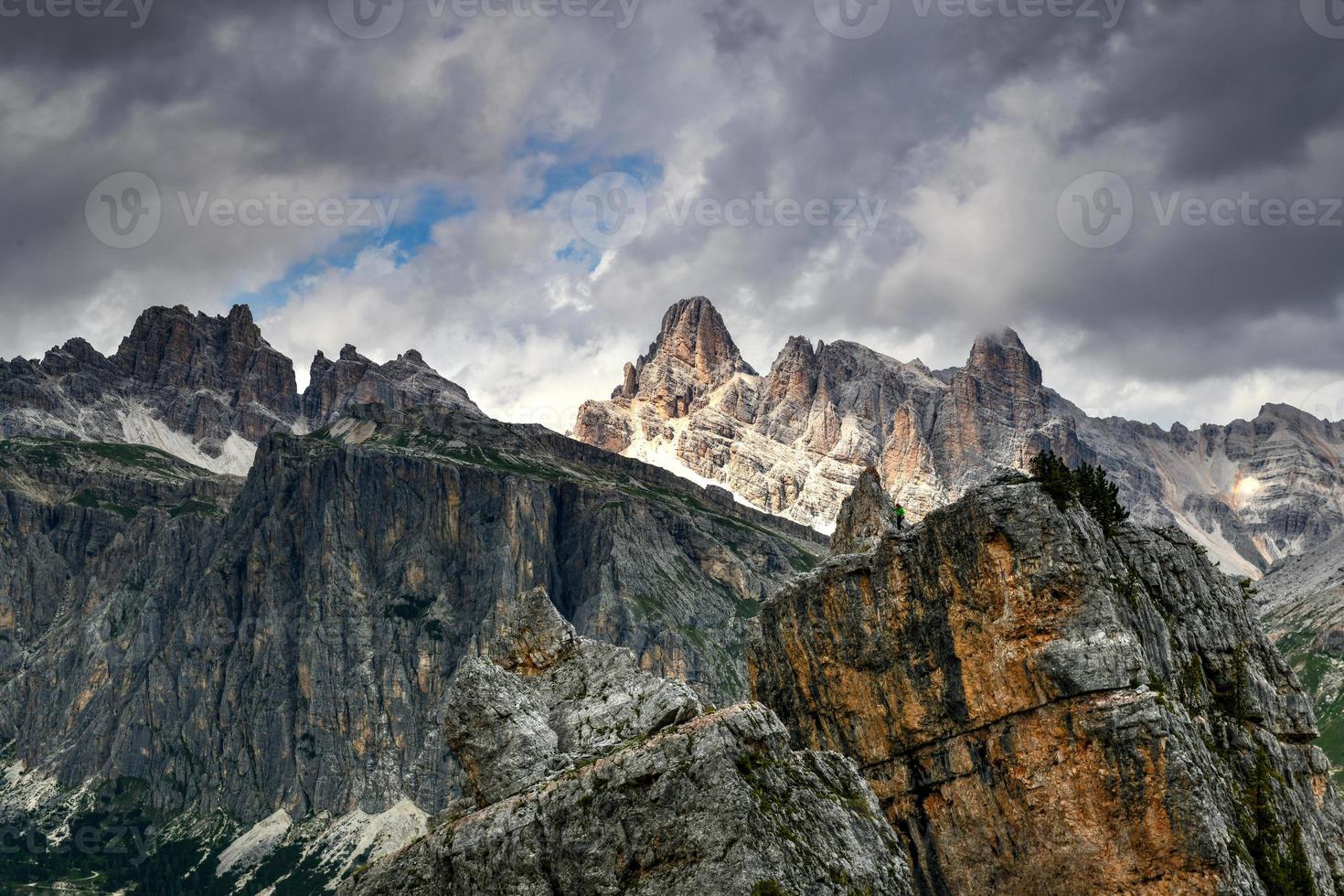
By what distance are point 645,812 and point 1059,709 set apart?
27.6 metres

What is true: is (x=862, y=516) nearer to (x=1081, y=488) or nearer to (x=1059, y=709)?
(x=1081, y=488)

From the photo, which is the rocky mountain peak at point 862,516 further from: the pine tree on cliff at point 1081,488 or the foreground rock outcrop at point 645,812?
the foreground rock outcrop at point 645,812

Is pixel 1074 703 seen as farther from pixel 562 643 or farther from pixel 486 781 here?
pixel 486 781

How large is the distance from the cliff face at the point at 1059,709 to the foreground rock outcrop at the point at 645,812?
16195mm

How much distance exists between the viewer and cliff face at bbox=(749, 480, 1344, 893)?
2119 inches

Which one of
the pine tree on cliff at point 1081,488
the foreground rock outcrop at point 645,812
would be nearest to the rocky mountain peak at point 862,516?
the pine tree on cliff at point 1081,488

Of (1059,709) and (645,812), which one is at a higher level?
(1059,709)

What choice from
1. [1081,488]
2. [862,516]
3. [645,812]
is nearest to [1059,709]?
[1081,488]

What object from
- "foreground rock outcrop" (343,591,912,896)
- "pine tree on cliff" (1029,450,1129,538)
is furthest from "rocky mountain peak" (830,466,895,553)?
"foreground rock outcrop" (343,591,912,896)

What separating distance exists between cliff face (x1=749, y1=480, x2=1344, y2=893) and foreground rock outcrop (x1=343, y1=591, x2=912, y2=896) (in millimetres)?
16195

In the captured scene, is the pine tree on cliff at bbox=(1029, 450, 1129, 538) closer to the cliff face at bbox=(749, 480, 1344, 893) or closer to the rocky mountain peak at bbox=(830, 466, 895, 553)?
the cliff face at bbox=(749, 480, 1344, 893)

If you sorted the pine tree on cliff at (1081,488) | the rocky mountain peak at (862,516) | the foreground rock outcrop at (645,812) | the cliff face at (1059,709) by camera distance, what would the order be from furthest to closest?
the rocky mountain peak at (862,516) → the pine tree on cliff at (1081,488) → the cliff face at (1059,709) → the foreground rock outcrop at (645,812)

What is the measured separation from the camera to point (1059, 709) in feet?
187

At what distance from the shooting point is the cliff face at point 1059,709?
53812 millimetres
